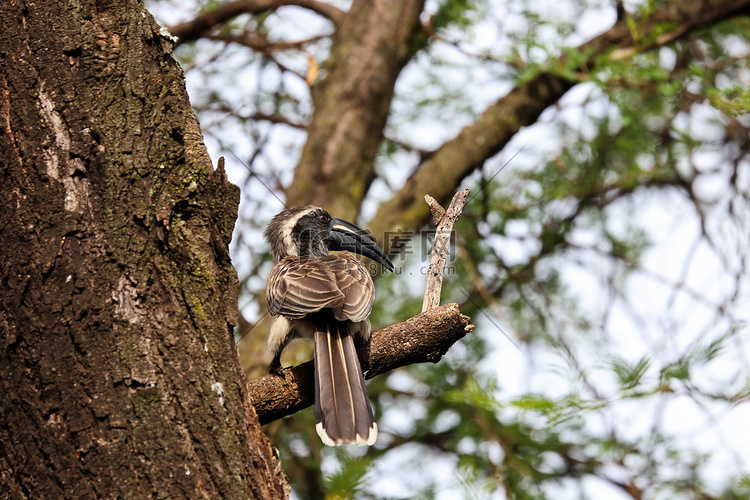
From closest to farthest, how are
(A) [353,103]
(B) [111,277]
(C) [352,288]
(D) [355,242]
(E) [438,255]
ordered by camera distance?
1. (B) [111,277]
2. (E) [438,255]
3. (C) [352,288]
4. (D) [355,242]
5. (A) [353,103]

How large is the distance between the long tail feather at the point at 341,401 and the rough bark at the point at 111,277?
49 centimetres

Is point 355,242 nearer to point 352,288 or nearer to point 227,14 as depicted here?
point 352,288

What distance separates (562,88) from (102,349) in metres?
4.61

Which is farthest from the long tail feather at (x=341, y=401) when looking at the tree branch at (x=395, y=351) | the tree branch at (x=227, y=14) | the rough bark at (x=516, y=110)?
the tree branch at (x=227, y=14)

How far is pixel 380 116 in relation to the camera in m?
5.56

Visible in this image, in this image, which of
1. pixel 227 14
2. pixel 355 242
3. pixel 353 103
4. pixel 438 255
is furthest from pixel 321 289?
pixel 227 14

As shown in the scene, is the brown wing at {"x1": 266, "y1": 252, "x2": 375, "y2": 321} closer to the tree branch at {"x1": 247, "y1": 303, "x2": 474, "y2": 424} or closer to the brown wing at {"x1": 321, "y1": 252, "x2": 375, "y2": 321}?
the brown wing at {"x1": 321, "y1": 252, "x2": 375, "y2": 321}

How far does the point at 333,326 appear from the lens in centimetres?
308

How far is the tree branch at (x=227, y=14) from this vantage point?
18.6ft

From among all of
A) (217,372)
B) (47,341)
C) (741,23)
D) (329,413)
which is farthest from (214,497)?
(741,23)

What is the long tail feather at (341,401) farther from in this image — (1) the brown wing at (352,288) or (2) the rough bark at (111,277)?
(2) the rough bark at (111,277)

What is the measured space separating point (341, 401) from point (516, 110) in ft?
12.0

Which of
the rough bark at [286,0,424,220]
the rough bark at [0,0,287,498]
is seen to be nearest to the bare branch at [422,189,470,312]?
the rough bark at [0,0,287,498]

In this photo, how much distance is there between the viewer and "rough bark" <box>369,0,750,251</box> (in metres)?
5.33
